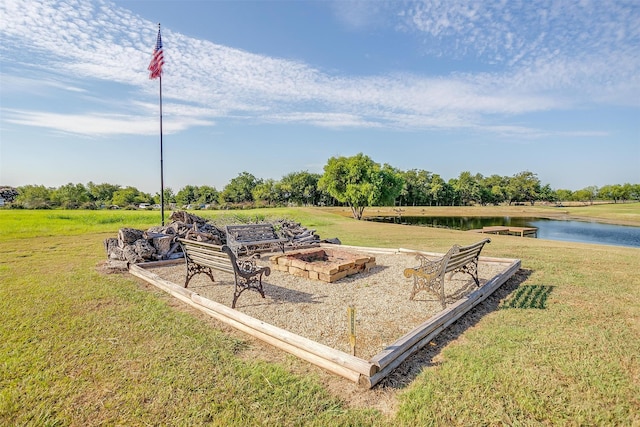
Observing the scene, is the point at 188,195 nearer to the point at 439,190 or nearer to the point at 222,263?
the point at 439,190

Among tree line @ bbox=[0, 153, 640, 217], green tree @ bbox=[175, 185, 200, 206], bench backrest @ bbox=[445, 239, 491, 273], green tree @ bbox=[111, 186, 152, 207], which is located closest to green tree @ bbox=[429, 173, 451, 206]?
tree line @ bbox=[0, 153, 640, 217]

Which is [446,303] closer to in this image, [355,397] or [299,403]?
[355,397]

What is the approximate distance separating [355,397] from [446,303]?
3.44 meters

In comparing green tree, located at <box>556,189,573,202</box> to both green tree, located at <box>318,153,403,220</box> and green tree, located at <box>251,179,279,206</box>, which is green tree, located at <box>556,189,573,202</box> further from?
green tree, located at <box>318,153,403,220</box>

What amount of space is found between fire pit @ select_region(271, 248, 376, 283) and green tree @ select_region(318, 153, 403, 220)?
32.2 m

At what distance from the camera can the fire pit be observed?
299 inches

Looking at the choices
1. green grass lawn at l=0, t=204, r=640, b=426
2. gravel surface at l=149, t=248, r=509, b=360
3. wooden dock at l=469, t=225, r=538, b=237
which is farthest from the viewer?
wooden dock at l=469, t=225, r=538, b=237

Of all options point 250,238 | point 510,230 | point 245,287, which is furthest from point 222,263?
point 510,230

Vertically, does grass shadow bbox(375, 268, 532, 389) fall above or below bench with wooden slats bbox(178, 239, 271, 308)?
below

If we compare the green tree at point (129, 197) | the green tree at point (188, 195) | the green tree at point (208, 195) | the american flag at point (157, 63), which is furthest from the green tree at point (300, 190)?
the american flag at point (157, 63)

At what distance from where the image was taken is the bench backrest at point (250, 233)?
35.8ft

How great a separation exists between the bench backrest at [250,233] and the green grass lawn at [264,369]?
4.41 m

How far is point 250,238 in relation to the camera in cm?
1126

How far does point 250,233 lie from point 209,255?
205 inches
